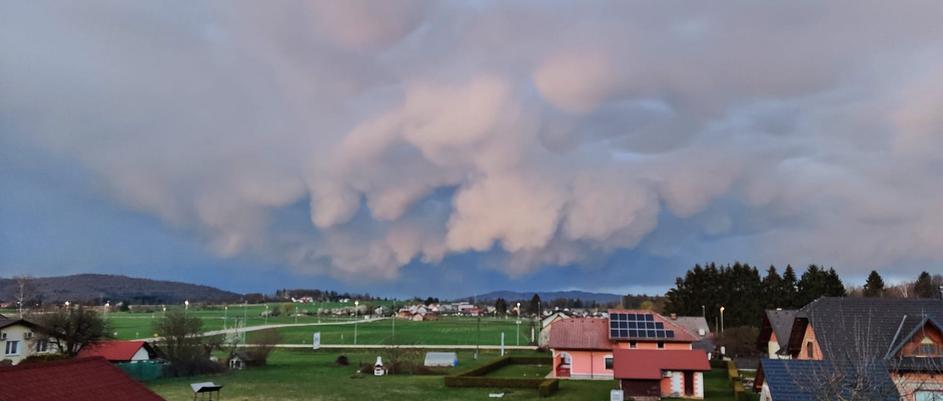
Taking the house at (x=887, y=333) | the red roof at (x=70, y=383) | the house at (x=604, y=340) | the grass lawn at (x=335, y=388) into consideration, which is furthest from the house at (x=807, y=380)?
the house at (x=604, y=340)

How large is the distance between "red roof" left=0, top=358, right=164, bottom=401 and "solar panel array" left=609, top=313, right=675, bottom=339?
4021 cm

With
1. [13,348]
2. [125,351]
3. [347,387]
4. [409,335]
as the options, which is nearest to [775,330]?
[347,387]

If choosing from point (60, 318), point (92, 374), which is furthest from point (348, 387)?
point (92, 374)

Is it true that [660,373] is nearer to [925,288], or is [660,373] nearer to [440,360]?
[440,360]

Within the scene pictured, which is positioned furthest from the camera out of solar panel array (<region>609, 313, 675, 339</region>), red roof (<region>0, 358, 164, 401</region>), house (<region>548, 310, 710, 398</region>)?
solar panel array (<region>609, 313, 675, 339</region>)

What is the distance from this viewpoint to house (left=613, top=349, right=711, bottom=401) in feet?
136

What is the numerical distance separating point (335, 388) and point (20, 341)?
26403 mm

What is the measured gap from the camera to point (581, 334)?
5381 cm

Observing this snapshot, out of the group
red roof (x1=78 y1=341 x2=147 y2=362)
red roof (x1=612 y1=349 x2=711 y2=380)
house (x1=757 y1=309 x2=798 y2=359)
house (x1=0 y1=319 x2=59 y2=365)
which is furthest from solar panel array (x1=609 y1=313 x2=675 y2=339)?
house (x1=0 y1=319 x2=59 y2=365)

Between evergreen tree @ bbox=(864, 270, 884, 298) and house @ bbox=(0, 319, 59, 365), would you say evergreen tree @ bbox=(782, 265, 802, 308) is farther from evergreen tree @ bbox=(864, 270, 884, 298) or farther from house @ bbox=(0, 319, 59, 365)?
house @ bbox=(0, 319, 59, 365)

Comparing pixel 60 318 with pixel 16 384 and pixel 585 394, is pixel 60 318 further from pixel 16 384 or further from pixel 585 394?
pixel 16 384

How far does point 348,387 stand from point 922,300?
33326 mm

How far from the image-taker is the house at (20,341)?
168ft

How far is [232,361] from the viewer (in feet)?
212
